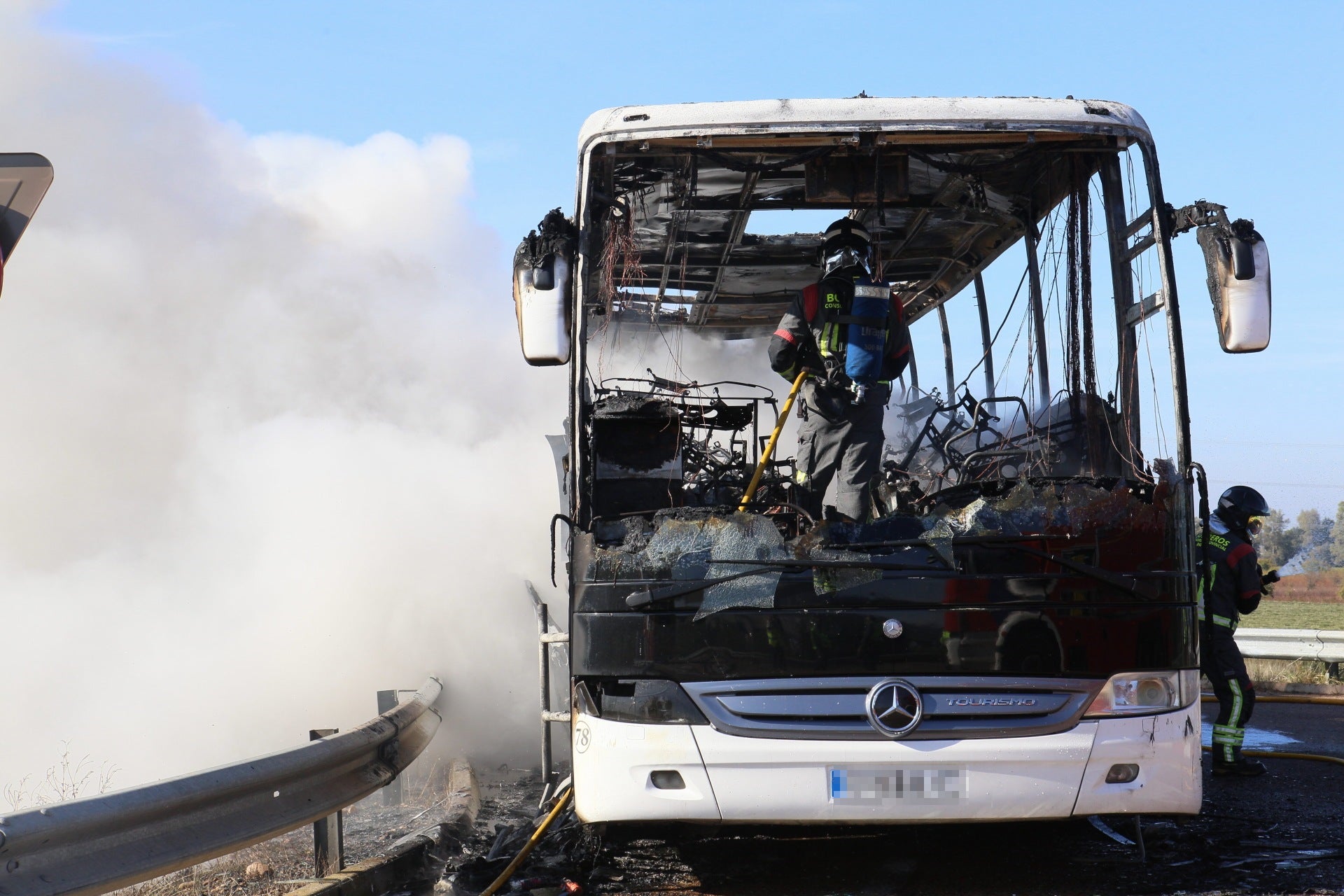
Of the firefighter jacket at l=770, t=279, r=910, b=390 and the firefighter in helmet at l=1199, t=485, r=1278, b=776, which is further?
the firefighter in helmet at l=1199, t=485, r=1278, b=776

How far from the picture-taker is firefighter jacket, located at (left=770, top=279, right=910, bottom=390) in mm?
5681

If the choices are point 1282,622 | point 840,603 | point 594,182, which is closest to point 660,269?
point 594,182

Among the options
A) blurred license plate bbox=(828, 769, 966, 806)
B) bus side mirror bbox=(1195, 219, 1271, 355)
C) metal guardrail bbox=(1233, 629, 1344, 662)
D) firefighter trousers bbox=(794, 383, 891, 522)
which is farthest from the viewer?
metal guardrail bbox=(1233, 629, 1344, 662)

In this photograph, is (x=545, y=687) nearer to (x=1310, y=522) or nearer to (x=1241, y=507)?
(x=1241, y=507)

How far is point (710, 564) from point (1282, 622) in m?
20.0

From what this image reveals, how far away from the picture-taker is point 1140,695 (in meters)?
4.39

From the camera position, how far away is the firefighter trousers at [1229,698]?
7215 mm

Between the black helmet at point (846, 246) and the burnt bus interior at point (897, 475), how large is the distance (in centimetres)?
19

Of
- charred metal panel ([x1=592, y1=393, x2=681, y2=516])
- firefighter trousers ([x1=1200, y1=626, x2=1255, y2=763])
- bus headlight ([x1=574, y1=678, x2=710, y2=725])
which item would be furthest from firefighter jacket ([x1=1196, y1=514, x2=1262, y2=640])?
bus headlight ([x1=574, y1=678, x2=710, y2=725])

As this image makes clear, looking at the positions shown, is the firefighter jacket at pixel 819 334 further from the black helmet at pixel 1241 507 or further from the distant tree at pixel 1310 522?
the distant tree at pixel 1310 522

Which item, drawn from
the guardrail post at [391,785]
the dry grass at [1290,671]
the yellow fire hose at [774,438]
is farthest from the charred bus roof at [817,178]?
the dry grass at [1290,671]

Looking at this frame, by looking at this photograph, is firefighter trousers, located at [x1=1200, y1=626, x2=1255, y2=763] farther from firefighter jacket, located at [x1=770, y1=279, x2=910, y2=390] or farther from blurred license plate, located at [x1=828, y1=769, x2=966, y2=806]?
blurred license plate, located at [x1=828, y1=769, x2=966, y2=806]

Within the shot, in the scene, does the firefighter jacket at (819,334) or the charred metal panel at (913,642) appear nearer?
the charred metal panel at (913,642)

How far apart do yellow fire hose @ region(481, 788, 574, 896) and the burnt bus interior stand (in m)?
0.98
